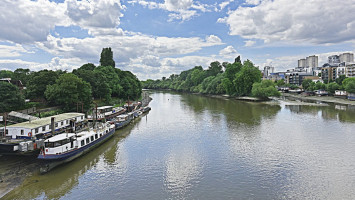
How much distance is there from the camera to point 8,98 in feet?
126

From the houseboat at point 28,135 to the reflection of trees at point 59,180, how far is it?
12.8 feet

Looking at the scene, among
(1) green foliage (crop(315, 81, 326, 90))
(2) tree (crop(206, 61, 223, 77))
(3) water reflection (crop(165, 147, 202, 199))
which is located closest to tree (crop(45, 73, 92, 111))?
(3) water reflection (crop(165, 147, 202, 199))

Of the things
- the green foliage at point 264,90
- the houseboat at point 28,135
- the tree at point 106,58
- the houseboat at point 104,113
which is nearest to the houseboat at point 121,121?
the houseboat at point 104,113

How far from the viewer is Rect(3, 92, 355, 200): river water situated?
820 inches

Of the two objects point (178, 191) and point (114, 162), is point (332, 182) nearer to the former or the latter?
point (178, 191)

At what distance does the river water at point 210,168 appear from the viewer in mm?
20828

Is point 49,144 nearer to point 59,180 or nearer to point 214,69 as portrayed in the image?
point 59,180

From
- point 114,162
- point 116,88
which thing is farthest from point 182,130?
point 116,88

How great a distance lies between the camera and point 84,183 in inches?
901

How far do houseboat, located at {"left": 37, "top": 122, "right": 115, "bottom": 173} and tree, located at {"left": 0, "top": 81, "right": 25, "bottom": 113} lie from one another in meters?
15.8

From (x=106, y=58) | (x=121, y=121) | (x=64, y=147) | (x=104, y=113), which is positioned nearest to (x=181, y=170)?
(x=64, y=147)

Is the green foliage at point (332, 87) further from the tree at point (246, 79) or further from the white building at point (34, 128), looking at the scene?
the white building at point (34, 128)

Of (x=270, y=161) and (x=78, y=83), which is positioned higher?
(x=78, y=83)

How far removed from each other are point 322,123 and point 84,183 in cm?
4650
